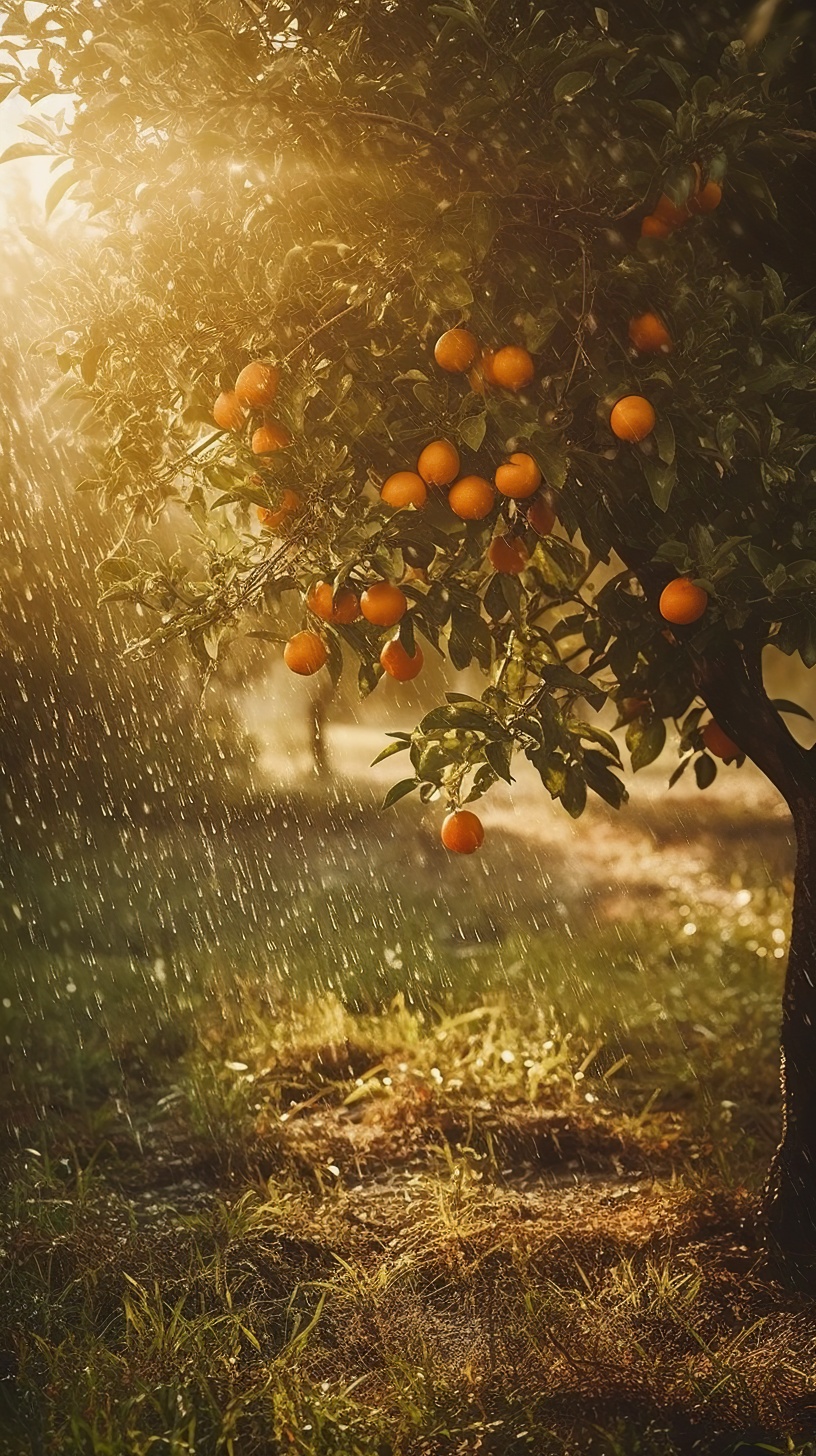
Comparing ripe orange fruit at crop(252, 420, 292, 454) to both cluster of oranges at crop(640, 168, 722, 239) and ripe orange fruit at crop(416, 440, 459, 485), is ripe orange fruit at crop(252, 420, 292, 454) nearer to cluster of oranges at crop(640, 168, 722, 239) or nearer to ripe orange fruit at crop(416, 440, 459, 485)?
ripe orange fruit at crop(416, 440, 459, 485)

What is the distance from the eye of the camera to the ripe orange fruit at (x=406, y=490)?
2.06 metres

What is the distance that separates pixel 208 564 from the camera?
2.44 m

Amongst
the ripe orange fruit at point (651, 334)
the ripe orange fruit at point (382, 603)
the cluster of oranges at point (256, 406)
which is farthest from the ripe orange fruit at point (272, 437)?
the ripe orange fruit at point (651, 334)

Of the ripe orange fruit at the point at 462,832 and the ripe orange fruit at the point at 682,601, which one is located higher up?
the ripe orange fruit at the point at 682,601

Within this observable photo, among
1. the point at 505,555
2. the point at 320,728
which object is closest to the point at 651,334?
the point at 505,555

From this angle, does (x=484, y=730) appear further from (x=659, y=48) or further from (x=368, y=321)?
(x=659, y=48)

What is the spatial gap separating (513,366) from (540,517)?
40 centimetres

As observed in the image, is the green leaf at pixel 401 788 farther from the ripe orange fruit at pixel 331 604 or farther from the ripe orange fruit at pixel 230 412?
the ripe orange fruit at pixel 230 412

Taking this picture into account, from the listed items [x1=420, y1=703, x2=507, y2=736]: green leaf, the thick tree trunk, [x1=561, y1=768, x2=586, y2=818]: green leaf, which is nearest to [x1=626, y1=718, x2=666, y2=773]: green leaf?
the thick tree trunk

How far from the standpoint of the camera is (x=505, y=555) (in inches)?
92.6

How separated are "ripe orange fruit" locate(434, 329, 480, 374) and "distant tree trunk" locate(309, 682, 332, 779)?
18.9 ft

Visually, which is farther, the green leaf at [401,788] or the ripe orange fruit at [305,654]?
the ripe orange fruit at [305,654]

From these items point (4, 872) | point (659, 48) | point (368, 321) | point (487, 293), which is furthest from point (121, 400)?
point (4, 872)

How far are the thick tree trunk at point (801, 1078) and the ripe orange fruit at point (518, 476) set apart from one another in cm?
132
